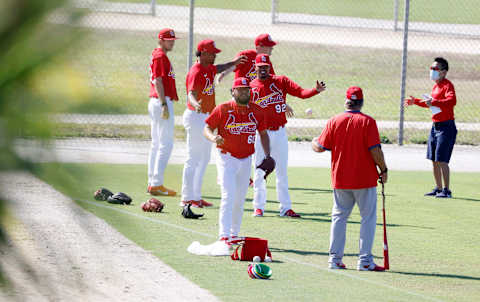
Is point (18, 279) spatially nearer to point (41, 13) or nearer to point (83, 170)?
point (83, 170)

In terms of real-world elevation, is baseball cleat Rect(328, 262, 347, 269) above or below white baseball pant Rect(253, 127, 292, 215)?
below

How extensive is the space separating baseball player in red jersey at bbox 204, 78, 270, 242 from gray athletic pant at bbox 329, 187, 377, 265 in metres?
1.08

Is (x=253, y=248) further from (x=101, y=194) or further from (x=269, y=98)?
(x=101, y=194)

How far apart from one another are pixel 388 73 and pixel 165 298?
2141 centimetres

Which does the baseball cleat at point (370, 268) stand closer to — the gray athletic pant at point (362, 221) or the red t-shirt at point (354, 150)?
the gray athletic pant at point (362, 221)

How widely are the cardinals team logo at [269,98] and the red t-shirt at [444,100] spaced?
8.91ft

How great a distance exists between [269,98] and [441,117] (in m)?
Result: 3.28

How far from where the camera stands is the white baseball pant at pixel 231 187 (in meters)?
7.37

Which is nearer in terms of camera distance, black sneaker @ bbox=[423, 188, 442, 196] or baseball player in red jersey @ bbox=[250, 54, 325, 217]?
baseball player in red jersey @ bbox=[250, 54, 325, 217]

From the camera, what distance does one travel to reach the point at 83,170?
31.3 inches

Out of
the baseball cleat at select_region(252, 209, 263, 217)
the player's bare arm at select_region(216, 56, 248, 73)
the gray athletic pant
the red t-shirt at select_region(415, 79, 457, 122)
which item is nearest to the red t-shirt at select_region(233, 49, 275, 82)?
the player's bare arm at select_region(216, 56, 248, 73)

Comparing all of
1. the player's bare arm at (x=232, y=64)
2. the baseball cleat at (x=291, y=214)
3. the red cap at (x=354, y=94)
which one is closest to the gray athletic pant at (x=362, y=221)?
the red cap at (x=354, y=94)

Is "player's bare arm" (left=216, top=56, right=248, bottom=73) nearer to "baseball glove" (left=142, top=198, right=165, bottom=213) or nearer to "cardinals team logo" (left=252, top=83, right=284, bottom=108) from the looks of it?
"cardinals team logo" (left=252, top=83, right=284, bottom=108)

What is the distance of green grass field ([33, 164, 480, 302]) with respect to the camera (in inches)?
235
